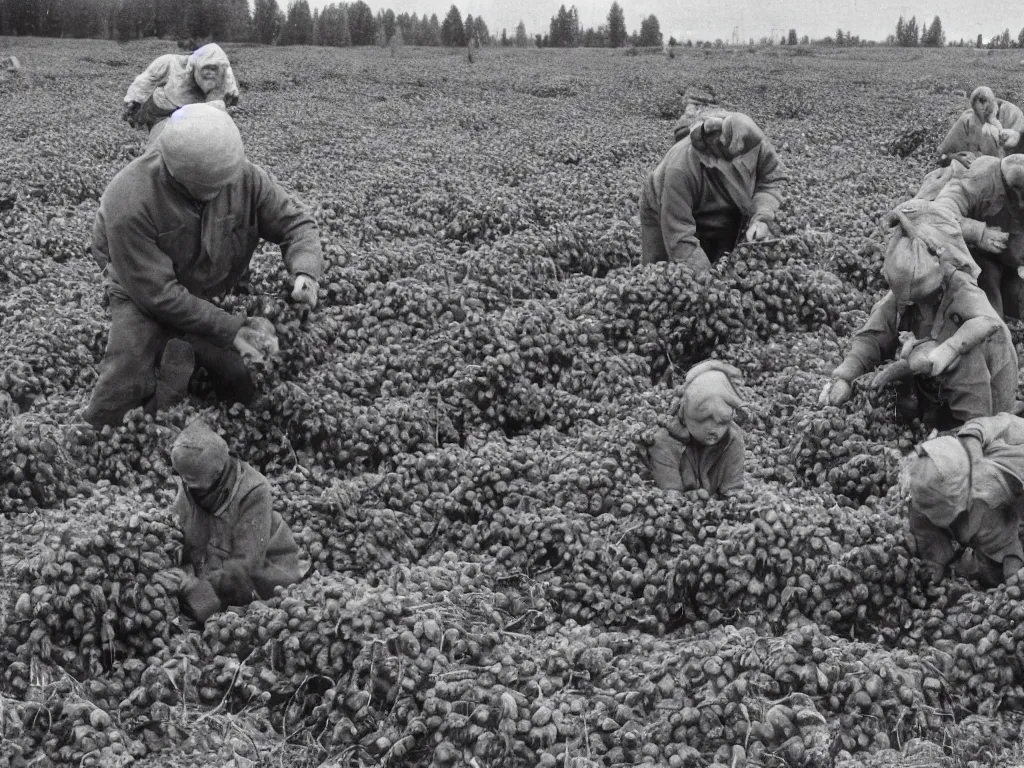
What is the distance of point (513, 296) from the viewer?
9562 millimetres

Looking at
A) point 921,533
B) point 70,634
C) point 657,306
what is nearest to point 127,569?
point 70,634

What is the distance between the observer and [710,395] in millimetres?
5867

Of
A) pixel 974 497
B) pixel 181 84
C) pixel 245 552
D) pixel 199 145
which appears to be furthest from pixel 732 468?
pixel 181 84

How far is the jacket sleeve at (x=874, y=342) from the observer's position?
7.15 meters

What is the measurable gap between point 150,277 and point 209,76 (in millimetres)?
2269

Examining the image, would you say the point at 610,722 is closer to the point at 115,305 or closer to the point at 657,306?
the point at 115,305

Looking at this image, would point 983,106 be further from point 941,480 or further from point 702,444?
point 941,480

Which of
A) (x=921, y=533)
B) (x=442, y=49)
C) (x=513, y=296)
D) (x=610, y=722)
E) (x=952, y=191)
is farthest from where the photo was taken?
(x=442, y=49)

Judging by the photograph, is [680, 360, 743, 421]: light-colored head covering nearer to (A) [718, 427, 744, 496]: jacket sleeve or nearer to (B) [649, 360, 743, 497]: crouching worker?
(B) [649, 360, 743, 497]: crouching worker

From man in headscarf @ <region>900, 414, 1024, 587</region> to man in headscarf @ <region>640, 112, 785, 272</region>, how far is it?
4.01 meters

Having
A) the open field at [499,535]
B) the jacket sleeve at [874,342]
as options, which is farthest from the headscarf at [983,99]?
the jacket sleeve at [874,342]

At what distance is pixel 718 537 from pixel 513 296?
429cm

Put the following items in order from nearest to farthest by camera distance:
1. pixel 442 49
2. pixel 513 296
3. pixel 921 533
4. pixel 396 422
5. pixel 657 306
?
1. pixel 921 533
2. pixel 396 422
3. pixel 657 306
4. pixel 513 296
5. pixel 442 49

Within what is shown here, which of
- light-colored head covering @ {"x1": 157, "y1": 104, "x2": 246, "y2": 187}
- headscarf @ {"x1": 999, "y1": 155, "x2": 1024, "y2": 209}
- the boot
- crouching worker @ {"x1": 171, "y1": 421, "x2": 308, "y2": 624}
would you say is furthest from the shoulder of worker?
headscarf @ {"x1": 999, "y1": 155, "x2": 1024, "y2": 209}
